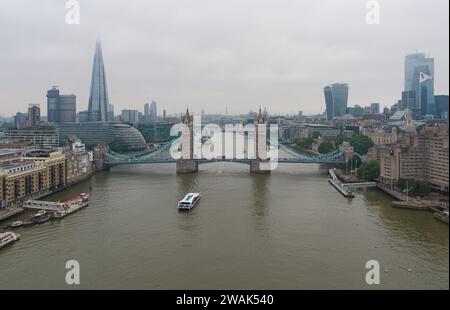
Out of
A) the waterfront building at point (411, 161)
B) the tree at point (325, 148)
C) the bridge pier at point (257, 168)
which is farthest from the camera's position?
the tree at point (325, 148)

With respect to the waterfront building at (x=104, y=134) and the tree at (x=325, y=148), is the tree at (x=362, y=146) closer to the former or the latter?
the tree at (x=325, y=148)

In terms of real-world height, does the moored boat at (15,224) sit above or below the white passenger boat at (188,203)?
below

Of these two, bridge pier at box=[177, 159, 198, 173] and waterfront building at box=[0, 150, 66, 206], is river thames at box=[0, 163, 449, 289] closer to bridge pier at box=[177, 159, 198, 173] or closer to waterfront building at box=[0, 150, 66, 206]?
waterfront building at box=[0, 150, 66, 206]

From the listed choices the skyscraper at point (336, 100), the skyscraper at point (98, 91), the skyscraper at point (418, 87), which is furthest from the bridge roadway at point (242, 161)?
the skyscraper at point (336, 100)

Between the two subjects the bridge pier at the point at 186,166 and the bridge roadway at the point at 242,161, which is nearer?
the bridge pier at the point at 186,166

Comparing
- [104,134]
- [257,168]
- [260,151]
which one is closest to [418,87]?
[260,151]
